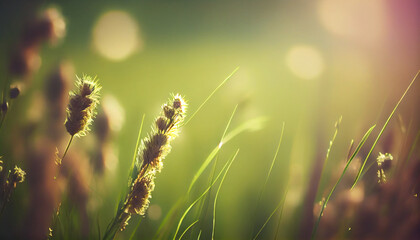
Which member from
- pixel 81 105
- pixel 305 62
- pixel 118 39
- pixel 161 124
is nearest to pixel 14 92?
pixel 81 105

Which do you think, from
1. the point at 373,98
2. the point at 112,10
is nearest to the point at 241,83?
the point at 373,98

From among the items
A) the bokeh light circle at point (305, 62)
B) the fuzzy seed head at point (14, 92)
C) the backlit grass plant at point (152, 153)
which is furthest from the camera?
the bokeh light circle at point (305, 62)

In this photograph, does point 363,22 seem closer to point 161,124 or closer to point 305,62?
point 305,62

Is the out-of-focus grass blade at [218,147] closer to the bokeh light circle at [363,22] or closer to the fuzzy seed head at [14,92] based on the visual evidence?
the fuzzy seed head at [14,92]

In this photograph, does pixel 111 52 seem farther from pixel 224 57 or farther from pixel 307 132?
pixel 307 132

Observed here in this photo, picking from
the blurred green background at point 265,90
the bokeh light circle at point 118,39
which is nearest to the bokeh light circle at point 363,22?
the blurred green background at point 265,90
